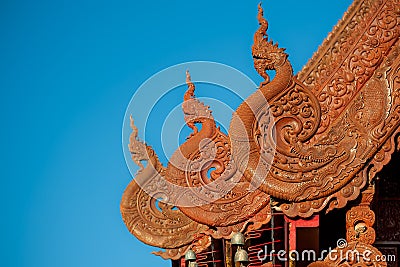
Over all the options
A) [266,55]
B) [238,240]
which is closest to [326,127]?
[266,55]

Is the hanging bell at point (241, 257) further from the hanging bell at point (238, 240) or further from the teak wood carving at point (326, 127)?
the teak wood carving at point (326, 127)

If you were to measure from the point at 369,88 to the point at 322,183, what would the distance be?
77 centimetres

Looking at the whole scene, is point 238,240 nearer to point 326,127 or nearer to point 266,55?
point 326,127

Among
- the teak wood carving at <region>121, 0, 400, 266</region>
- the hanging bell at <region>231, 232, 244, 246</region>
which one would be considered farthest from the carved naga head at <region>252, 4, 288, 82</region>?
the hanging bell at <region>231, 232, 244, 246</region>

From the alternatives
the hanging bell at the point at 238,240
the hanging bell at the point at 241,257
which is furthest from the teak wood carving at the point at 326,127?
the hanging bell at the point at 241,257

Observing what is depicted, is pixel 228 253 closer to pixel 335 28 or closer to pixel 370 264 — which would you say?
pixel 370 264

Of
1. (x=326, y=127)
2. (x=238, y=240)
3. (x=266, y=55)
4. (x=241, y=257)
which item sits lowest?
(x=241, y=257)

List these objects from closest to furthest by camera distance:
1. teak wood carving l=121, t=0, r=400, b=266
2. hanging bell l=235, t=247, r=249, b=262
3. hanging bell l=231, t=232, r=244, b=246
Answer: hanging bell l=235, t=247, r=249, b=262 < hanging bell l=231, t=232, r=244, b=246 < teak wood carving l=121, t=0, r=400, b=266

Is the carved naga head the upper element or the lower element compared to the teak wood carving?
upper

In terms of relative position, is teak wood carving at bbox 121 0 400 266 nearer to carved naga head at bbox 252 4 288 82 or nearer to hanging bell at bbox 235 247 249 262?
carved naga head at bbox 252 4 288 82

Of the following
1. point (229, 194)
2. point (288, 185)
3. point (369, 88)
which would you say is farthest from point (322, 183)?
point (229, 194)

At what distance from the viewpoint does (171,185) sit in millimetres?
10430

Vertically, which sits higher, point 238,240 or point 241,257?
point 238,240

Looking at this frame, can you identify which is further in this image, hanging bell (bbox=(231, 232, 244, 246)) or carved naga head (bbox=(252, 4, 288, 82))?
carved naga head (bbox=(252, 4, 288, 82))
